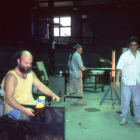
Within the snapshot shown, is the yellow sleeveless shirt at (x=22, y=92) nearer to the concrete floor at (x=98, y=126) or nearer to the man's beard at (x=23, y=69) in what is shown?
the man's beard at (x=23, y=69)

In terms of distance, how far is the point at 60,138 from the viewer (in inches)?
95.7

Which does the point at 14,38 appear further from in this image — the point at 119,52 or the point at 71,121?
the point at 71,121

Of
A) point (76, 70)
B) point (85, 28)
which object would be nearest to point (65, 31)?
point (85, 28)

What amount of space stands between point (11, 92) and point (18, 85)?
18cm

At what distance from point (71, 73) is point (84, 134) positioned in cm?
274

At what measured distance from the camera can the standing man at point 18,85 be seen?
8.50 ft

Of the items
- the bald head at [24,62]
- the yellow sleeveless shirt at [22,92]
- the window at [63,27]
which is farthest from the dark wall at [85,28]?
the bald head at [24,62]

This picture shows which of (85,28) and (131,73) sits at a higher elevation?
(85,28)

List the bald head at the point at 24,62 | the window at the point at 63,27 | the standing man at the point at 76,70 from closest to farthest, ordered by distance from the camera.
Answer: the bald head at the point at 24,62
the standing man at the point at 76,70
the window at the point at 63,27

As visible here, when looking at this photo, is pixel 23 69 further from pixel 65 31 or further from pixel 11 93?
pixel 65 31

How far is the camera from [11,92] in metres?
2.62

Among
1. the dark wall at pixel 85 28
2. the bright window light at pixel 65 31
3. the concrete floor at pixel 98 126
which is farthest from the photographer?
the bright window light at pixel 65 31

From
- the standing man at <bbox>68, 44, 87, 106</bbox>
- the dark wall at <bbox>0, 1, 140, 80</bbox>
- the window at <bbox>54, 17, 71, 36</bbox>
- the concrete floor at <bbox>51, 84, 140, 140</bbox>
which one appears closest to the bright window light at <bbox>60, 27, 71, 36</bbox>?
the window at <bbox>54, 17, 71, 36</bbox>

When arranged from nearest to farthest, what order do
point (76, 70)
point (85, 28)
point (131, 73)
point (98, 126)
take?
1. point (131, 73)
2. point (98, 126)
3. point (76, 70)
4. point (85, 28)
